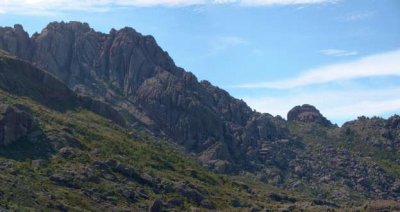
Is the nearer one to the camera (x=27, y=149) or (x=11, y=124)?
(x=11, y=124)

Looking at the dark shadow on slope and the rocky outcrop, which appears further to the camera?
the rocky outcrop

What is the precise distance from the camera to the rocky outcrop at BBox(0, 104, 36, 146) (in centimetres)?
19012

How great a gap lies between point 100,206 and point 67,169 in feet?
70.0

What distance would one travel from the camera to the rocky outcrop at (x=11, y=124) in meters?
190

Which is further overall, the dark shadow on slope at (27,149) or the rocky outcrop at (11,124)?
the rocky outcrop at (11,124)

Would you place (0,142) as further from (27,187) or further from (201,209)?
(201,209)

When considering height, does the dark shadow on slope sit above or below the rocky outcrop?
below

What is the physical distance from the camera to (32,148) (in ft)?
640

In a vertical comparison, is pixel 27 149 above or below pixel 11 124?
below

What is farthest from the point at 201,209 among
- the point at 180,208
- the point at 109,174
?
the point at 109,174

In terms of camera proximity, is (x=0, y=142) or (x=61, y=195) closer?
(x=61, y=195)

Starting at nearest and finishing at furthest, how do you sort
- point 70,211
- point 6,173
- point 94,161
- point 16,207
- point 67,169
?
point 16,207 < point 70,211 < point 6,173 < point 67,169 < point 94,161

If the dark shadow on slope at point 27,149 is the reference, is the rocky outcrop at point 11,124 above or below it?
above

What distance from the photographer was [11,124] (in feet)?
634
